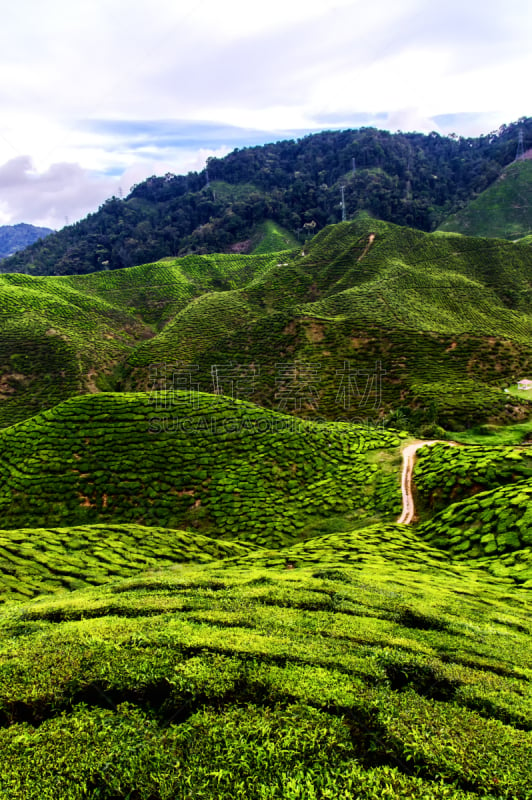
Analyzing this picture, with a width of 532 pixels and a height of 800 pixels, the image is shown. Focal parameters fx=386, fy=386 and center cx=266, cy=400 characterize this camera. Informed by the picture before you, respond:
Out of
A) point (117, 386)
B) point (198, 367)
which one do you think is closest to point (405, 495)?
point (198, 367)

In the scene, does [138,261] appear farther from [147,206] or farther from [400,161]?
[400,161]

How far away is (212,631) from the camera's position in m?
6.70

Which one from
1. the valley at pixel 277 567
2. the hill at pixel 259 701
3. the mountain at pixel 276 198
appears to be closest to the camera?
the hill at pixel 259 701

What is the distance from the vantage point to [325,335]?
52656mm

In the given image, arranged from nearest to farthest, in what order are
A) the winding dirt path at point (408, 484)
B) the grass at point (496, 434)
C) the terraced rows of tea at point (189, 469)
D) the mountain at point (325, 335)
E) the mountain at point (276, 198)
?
the winding dirt path at point (408, 484), the terraced rows of tea at point (189, 469), the grass at point (496, 434), the mountain at point (325, 335), the mountain at point (276, 198)

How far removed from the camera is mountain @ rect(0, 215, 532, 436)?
43.5 meters

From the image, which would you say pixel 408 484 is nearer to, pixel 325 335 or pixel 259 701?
pixel 259 701

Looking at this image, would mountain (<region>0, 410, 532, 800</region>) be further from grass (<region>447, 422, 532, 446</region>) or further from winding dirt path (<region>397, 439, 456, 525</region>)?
grass (<region>447, 422, 532, 446</region>)

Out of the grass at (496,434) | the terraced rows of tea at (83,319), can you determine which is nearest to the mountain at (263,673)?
the grass at (496,434)

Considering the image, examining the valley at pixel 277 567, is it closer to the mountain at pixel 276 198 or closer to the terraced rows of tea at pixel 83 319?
the terraced rows of tea at pixel 83 319

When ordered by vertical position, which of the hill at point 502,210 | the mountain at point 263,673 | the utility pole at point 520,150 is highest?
the utility pole at point 520,150

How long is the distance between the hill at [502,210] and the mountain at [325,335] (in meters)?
60.6

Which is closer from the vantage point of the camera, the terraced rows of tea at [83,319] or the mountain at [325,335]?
the mountain at [325,335]

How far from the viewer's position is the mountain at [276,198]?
145 meters
